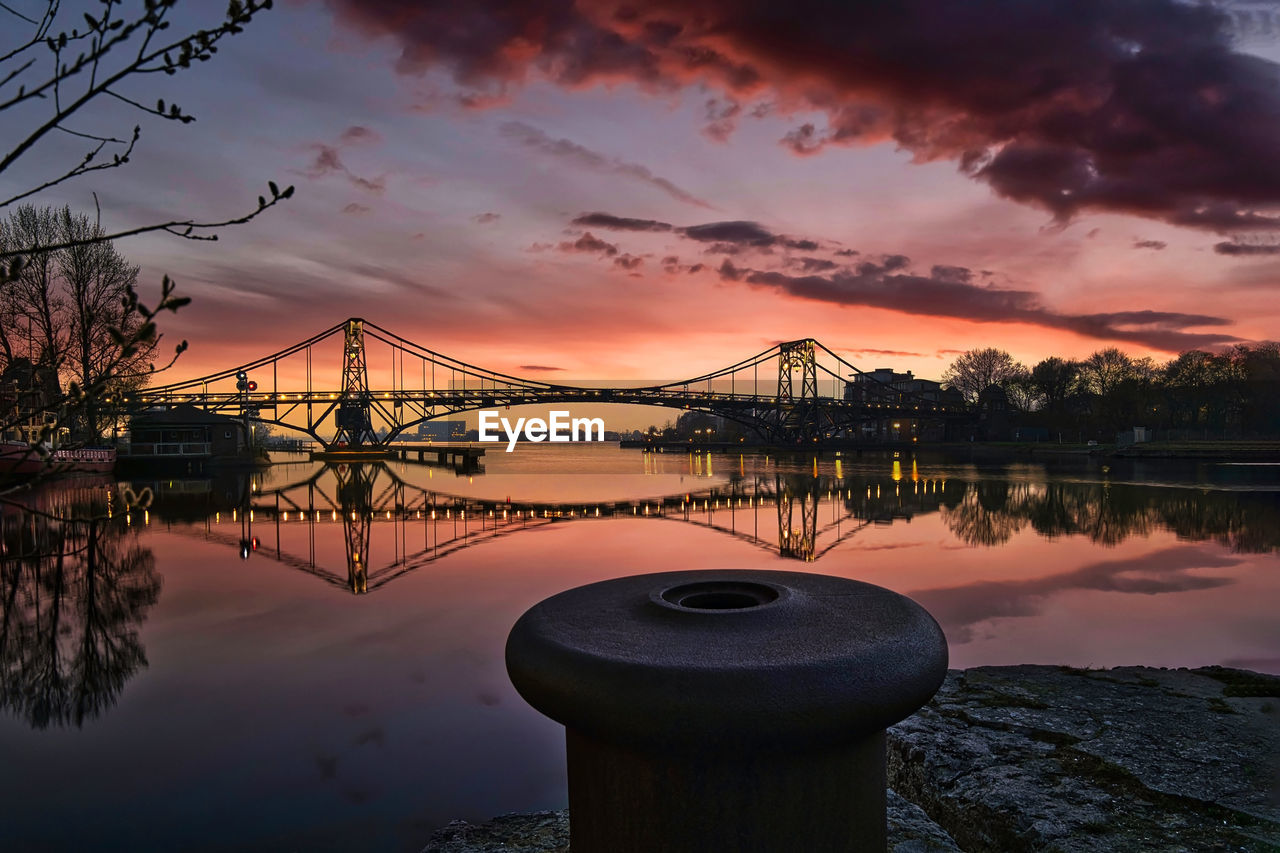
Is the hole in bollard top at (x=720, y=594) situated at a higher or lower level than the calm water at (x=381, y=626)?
higher

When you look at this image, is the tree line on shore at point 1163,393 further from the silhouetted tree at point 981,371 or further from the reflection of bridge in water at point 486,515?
the reflection of bridge in water at point 486,515

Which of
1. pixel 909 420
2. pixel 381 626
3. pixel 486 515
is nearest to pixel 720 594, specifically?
pixel 381 626

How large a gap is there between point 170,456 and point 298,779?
149 feet

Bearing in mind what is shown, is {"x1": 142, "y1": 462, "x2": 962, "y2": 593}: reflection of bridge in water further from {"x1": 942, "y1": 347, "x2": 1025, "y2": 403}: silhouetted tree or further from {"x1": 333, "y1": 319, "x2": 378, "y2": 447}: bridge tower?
{"x1": 942, "y1": 347, "x2": 1025, "y2": 403}: silhouetted tree

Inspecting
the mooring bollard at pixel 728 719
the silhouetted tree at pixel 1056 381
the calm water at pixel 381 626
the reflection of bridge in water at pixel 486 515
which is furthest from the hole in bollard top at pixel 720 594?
the silhouetted tree at pixel 1056 381

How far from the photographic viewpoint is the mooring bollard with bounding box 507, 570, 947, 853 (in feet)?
8.34

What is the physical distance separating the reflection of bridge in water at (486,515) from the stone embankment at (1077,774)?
883 centimetres

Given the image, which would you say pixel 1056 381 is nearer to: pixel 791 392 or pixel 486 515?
pixel 791 392

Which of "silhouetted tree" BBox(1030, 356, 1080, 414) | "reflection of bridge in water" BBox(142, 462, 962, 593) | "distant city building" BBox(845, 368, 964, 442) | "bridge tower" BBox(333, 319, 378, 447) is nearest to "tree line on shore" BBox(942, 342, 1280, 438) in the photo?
"silhouetted tree" BBox(1030, 356, 1080, 414)

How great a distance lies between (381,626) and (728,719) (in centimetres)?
836

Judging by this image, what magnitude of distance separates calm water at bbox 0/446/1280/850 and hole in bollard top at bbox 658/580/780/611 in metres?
2.57

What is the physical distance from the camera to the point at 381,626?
978 centimetres

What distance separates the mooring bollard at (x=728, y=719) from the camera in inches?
100

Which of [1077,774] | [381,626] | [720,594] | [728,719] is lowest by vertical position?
[381,626]
